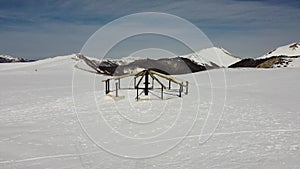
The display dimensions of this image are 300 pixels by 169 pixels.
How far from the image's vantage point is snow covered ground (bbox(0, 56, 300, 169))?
726 cm

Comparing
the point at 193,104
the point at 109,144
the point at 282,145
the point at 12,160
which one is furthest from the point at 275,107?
the point at 12,160

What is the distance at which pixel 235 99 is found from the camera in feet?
55.0

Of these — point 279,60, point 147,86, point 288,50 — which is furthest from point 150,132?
point 288,50

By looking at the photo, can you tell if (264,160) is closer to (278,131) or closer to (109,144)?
(278,131)

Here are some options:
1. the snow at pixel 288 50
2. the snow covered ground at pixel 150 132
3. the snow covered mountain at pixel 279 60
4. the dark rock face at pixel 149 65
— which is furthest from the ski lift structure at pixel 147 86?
the snow at pixel 288 50

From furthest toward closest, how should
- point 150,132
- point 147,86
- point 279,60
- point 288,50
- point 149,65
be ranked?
point 288,50 → point 279,60 → point 147,86 → point 149,65 → point 150,132

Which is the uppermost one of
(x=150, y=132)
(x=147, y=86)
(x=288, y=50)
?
(x=288, y=50)

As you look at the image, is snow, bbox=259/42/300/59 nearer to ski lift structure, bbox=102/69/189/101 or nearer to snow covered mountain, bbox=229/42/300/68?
snow covered mountain, bbox=229/42/300/68

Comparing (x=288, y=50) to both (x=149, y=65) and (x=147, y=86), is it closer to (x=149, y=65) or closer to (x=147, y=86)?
(x=147, y=86)

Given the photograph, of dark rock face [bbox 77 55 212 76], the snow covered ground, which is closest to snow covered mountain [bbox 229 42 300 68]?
the snow covered ground

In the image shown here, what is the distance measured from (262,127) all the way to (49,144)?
6844mm

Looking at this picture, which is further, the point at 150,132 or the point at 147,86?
the point at 147,86

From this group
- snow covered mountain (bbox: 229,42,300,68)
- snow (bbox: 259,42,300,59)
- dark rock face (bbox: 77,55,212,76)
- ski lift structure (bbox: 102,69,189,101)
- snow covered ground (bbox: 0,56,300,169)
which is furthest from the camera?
snow (bbox: 259,42,300,59)

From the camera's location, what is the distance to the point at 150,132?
10094 millimetres
